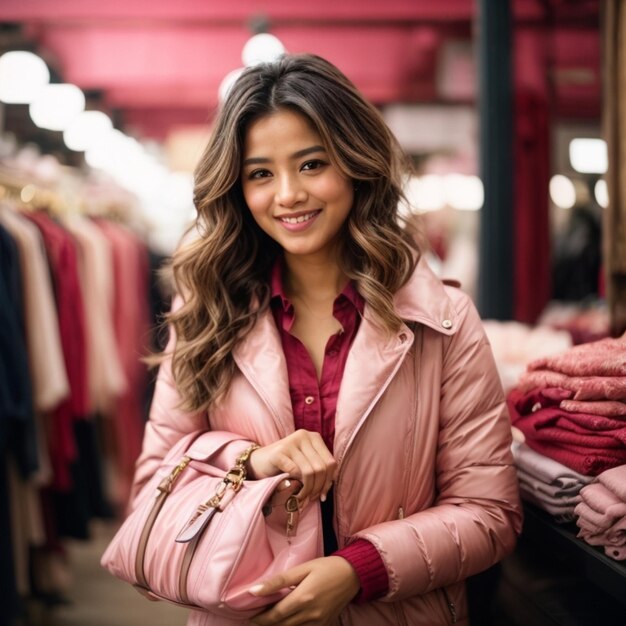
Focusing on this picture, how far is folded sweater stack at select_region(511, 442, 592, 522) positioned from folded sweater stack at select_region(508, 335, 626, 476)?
0.02m

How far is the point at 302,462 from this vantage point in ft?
5.58

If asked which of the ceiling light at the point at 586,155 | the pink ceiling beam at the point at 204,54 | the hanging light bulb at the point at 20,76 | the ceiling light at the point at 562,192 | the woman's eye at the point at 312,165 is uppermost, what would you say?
the pink ceiling beam at the point at 204,54

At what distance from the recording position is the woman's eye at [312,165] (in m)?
1.87

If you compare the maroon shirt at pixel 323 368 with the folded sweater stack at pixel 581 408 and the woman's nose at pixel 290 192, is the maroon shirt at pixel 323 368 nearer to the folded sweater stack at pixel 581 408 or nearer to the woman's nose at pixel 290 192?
the woman's nose at pixel 290 192

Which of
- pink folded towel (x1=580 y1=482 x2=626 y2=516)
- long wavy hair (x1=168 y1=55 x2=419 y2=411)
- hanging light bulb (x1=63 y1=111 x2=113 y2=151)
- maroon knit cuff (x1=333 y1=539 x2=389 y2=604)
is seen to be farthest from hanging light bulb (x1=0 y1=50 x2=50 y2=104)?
pink folded towel (x1=580 y1=482 x2=626 y2=516)

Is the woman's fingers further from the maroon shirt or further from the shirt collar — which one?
the shirt collar

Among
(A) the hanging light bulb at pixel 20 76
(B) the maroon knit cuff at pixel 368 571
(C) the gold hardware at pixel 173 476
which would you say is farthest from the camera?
(A) the hanging light bulb at pixel 20 76

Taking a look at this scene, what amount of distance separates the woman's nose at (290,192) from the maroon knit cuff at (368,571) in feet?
2.43

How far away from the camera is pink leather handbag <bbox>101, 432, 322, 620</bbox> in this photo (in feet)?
5.28

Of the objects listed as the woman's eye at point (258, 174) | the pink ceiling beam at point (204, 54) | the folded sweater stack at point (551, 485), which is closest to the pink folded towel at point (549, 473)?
the folded sweater stack at point (551, 485)

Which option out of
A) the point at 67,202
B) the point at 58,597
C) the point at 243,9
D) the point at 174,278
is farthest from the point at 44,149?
the point at 174,278

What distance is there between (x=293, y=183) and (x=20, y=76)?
3875 mm

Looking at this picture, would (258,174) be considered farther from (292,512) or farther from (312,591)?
(312,591)

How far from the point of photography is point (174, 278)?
6.90 feet
